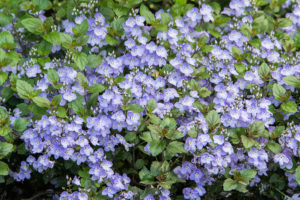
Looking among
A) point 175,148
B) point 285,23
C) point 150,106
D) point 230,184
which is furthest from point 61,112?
point 285,23

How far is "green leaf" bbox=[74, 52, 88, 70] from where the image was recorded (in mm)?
3596

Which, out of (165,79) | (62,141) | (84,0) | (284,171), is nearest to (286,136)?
(284,171)

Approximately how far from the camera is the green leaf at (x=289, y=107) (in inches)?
143

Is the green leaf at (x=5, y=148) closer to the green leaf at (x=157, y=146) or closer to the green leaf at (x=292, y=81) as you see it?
the green leaf at (x=157, y=146)

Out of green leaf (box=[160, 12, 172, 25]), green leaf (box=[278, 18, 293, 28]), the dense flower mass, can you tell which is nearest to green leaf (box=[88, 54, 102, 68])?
the dense flower mass

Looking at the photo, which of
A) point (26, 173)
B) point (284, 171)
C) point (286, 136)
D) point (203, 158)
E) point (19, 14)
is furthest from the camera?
point (19, 14)

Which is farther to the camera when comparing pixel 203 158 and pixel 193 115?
pixel 193 115

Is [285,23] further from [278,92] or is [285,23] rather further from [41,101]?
[41,101]

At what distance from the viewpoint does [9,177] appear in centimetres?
404

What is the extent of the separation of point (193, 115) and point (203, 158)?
504 millimetres

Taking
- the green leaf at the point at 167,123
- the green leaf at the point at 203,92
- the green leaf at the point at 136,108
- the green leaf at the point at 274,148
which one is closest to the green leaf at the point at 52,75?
the green leaf at the point at 136,108

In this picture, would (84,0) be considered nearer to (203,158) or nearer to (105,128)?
(105,128)

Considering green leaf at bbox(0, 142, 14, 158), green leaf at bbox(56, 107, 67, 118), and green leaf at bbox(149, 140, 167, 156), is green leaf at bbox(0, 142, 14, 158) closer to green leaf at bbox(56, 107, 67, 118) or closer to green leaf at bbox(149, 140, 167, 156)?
green leaf at bbox(56, 107, 67, 118)

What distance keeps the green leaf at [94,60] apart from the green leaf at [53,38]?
31 centimetres
